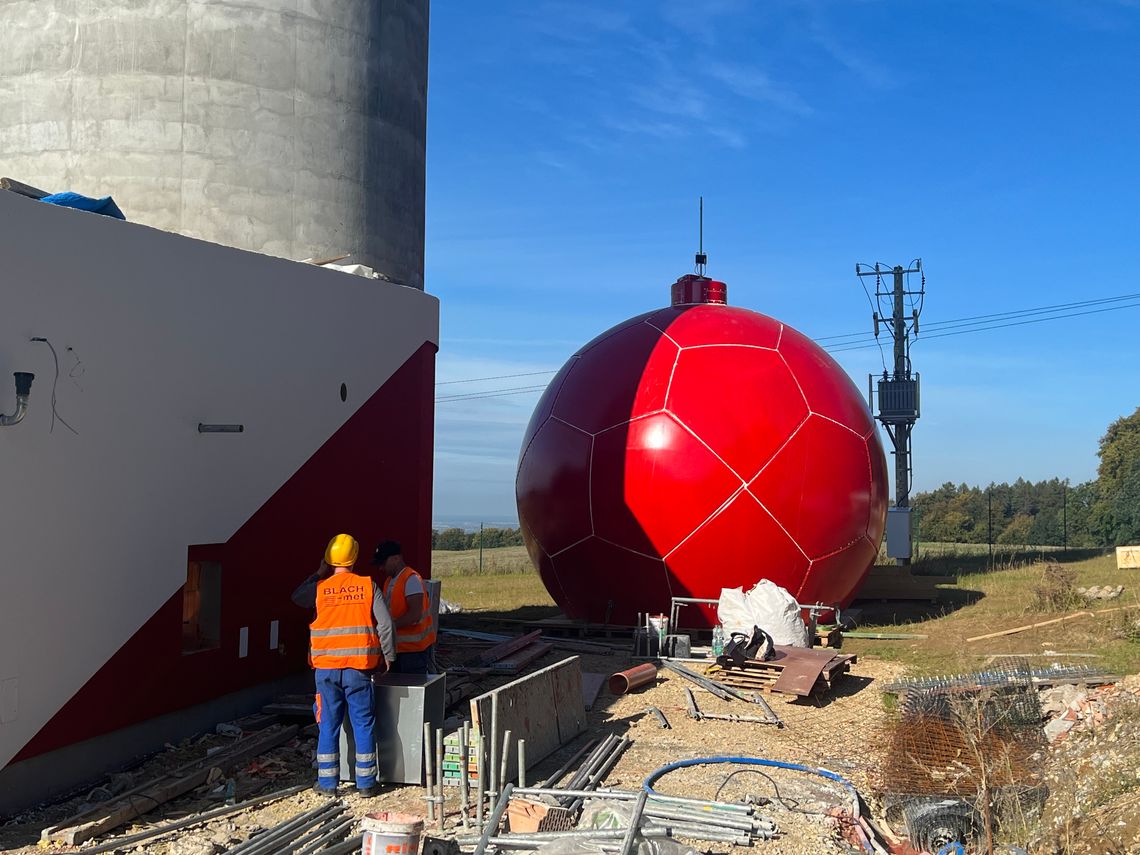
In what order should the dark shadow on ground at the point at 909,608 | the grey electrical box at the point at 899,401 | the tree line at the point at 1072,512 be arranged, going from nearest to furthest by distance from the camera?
the dark shadow on ground at the point at 909,608 → the grey electrical box at the point at 899,401 → the tree line at the point at 1072,512

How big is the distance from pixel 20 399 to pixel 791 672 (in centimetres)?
689

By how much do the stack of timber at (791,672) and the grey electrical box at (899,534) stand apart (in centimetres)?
1438

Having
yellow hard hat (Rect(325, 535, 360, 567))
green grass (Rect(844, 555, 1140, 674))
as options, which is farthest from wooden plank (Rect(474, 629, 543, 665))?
yellow hard hat (Rect(325, 535, 360, 567))

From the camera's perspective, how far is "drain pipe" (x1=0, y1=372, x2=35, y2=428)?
6348 millimetres

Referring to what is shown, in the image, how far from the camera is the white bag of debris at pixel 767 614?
1181 centimetres

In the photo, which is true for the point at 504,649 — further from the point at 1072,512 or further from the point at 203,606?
the point at 1072,512

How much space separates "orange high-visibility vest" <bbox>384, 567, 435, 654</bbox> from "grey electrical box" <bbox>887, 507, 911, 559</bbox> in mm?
18659

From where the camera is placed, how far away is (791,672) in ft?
33.4

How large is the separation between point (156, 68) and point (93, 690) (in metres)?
5.93

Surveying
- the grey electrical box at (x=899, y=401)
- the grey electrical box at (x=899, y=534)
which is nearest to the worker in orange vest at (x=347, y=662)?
the grey electrical box at (x=899, y=534)

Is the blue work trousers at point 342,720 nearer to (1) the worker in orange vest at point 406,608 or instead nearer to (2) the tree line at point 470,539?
(1) the worker in orange vest at point 406,608

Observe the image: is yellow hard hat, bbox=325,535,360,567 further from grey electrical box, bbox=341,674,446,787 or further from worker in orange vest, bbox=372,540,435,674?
grey electrical box, bbox=341,674,446,787

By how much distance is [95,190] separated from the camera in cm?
1036

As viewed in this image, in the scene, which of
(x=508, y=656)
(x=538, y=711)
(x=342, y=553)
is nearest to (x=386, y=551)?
(x=342, y=553)
